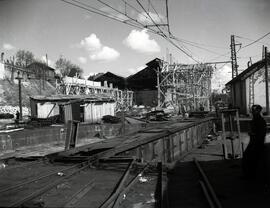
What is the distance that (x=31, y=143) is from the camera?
837 inches

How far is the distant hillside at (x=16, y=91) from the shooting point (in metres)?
65.6

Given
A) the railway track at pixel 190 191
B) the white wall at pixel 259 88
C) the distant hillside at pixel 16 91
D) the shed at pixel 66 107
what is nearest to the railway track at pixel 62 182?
the railway track at pixel 190 191

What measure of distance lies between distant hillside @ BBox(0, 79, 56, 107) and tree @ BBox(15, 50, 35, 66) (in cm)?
1416

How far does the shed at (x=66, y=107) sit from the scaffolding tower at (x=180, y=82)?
49.8 feet

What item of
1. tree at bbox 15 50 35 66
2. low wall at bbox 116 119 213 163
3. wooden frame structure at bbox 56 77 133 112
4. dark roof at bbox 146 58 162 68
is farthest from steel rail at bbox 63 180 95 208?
tree at bbox 15 50 35 66

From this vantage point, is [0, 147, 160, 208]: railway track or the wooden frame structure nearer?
[0, 147, 160, 208]: railway track

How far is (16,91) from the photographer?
71250 mm

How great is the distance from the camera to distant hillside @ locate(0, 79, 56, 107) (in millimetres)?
65625

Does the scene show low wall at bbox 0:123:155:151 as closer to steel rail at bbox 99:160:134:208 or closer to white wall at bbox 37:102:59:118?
white wall at bbox 37:102:59:118

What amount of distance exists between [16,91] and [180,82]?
111 feet

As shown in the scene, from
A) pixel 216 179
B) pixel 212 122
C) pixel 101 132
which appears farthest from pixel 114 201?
pixel 212 122

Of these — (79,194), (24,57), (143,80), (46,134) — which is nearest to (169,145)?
(79,194)

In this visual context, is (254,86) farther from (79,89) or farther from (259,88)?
(79,89)

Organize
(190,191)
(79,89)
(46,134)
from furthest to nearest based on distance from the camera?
(79,89) → (46,134) → (190,191)
